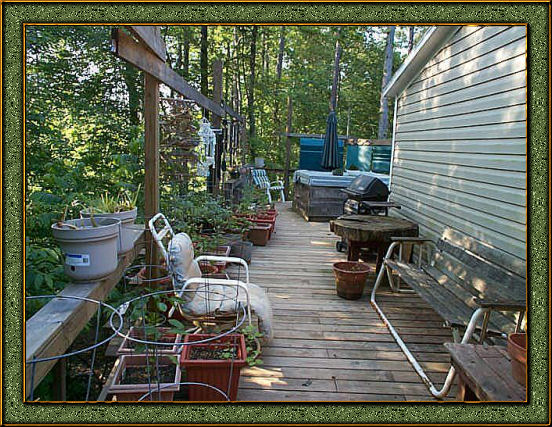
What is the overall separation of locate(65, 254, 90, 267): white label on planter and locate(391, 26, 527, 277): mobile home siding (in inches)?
98.9

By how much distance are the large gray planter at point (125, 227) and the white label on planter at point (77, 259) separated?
37cm

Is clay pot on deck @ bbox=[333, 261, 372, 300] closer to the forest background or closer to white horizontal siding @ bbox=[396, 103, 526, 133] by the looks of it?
white horizontal siding @ bbox=[396, 103, 526, 133]

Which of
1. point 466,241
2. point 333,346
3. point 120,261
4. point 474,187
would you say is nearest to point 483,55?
point 474,187

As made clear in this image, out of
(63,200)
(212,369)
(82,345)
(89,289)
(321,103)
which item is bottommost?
(82,345)

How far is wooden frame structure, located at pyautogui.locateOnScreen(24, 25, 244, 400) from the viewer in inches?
52.8

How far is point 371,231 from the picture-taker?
450cm

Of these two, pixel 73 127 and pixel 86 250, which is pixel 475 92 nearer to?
pixel 86 250

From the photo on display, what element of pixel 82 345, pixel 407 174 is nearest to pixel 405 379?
pixel 82 345

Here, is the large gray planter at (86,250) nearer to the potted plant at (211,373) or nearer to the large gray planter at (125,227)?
the large gray planter at (125,227)

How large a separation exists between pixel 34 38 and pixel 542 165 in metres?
4.32

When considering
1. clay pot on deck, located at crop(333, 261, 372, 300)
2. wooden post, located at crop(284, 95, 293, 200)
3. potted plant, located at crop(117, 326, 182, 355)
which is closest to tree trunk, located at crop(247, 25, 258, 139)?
wooden post, located at crop(284, 95, 293, 200)

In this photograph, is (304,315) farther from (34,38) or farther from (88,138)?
(88,138)

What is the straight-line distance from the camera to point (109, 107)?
6.88m

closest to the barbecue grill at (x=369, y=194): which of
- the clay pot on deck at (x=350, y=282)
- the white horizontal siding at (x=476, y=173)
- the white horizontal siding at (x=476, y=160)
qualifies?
the white horizontal siding at (x=476, y=173)
